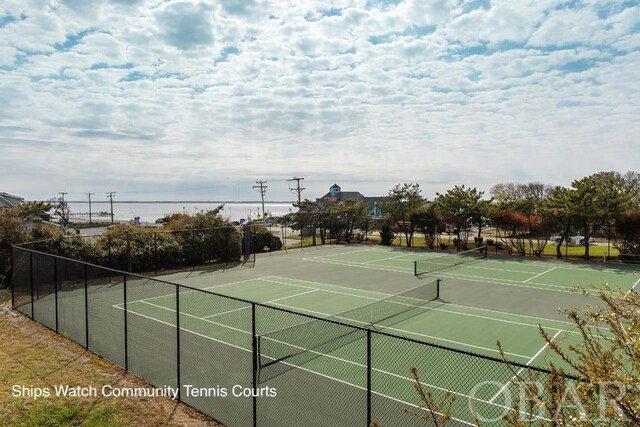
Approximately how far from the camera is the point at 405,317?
15.0m

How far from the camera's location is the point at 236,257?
1145 inches

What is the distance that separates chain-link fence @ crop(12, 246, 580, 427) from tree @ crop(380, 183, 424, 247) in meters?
25.8

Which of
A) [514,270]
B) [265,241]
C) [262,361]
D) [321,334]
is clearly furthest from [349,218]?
[262,361]

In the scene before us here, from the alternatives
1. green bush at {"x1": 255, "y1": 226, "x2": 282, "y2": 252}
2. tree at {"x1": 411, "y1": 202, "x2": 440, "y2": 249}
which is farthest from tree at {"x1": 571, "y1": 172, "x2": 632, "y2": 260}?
green bush at {"x1": 255, "y1": 226, "x2": 282, "y2": 252}

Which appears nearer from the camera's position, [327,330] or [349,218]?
[327,330]

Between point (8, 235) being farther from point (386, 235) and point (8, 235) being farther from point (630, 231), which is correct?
point (630, 231)

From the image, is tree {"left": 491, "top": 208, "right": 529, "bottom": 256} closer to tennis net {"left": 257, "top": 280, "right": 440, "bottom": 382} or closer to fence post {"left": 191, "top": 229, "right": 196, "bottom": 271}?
tennis net {"left": 257, "top": 280, "right": 440, "bottom": 382}

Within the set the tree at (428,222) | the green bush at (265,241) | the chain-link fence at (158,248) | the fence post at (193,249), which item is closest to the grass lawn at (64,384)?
the chain-link fence at (158,248)

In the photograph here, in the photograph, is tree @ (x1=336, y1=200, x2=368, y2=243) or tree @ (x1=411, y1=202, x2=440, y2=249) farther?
tree @ (x1=336, y1=200, x2=368, y2=243)

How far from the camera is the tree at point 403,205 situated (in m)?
39.3

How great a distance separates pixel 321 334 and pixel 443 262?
16803mm

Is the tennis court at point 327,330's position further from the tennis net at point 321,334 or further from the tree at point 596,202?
the tree at point 596,202

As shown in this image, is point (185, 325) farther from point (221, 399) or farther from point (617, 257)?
point (617, 257)

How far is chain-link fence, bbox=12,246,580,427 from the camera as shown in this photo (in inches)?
316
